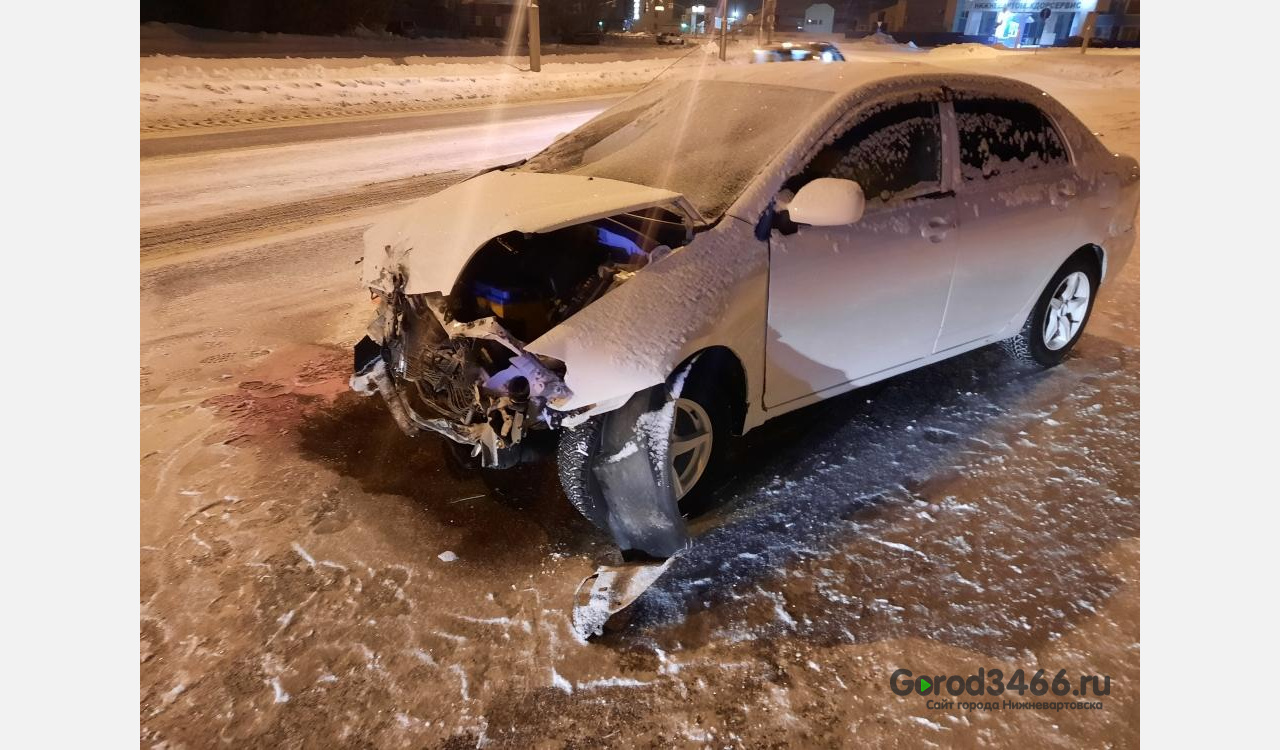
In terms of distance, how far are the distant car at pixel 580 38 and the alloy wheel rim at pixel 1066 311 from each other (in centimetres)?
3493

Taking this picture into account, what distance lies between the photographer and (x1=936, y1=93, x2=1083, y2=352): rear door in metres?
3.61

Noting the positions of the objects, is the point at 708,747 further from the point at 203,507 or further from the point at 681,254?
the point at 203,507

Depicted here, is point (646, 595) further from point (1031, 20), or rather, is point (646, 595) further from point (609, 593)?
point (1031, 20)

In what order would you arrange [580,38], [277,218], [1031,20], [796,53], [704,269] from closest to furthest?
[704,269], [277,218], [796,53], [580,38], [1031,20]

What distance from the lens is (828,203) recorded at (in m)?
2.82

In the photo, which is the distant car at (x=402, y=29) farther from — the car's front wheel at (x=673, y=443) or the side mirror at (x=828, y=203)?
the car's front wheel at (x=673, y=443)

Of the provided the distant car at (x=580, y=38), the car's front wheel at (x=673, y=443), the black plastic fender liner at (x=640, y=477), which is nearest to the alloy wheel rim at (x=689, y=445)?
the car's front wheel at (x=673, y=443)

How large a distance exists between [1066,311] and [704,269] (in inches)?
118

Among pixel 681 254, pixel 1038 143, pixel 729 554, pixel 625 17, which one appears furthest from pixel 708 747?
pixel 625 17

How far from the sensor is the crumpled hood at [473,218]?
2.78 meters

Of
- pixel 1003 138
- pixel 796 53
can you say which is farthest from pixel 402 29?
pixel 1003 138

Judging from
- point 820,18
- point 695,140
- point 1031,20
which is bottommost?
point 695,140

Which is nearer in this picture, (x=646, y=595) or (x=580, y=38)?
(x=646, y=595)

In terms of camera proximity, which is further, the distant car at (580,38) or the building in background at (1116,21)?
the building in background at (1116,21)
